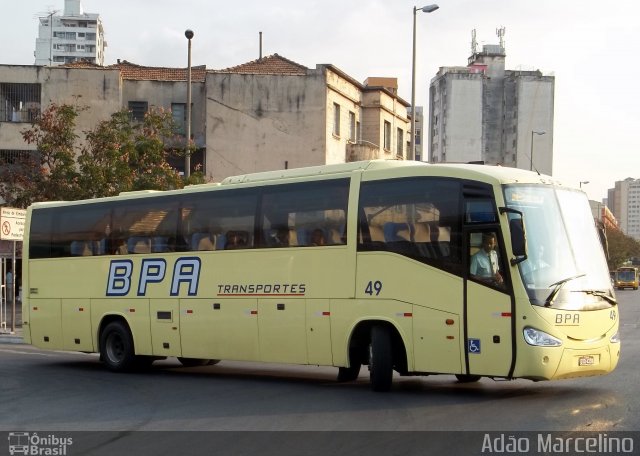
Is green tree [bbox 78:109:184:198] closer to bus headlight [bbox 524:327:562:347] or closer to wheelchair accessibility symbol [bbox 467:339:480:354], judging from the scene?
wheelchair accessibility symbol [bbox 467:339:480:354]

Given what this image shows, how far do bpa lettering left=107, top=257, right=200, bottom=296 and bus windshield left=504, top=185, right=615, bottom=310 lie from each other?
6.42 meters

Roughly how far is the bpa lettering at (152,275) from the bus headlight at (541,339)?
6.70 meters

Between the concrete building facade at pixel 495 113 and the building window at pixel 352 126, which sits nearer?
the building window at pixel 352 126

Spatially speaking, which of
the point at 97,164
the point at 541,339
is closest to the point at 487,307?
the point at 541,339

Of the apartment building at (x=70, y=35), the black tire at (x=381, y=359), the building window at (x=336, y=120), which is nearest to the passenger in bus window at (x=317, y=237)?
the black tire at (x=381, y=359)

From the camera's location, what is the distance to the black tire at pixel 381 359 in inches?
528

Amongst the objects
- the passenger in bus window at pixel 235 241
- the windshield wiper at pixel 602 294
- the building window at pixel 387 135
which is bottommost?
the windshield wiper at pixel 602 294

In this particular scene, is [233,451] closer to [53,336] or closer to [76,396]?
[76,396]

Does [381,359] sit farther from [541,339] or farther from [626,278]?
[626,278]

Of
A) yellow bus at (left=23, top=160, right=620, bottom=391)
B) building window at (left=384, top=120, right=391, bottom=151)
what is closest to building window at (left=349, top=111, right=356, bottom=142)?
building window at (left=384, top=120, right=391, bottom=151)

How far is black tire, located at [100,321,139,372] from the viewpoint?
58.9 ft

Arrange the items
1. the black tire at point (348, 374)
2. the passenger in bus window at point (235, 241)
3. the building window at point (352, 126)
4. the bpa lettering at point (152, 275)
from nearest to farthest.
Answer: the black tire at point (348, 374), the passenger in bus window at point (235, 241), the bpa lettering at point (152, 275), the building window at point (352, 126)

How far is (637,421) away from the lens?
1022 centimetres

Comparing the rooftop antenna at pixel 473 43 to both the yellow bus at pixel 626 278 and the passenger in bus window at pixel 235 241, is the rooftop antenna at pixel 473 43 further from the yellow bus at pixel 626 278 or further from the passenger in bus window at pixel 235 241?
the passenger in bus window at pixel 235 241
